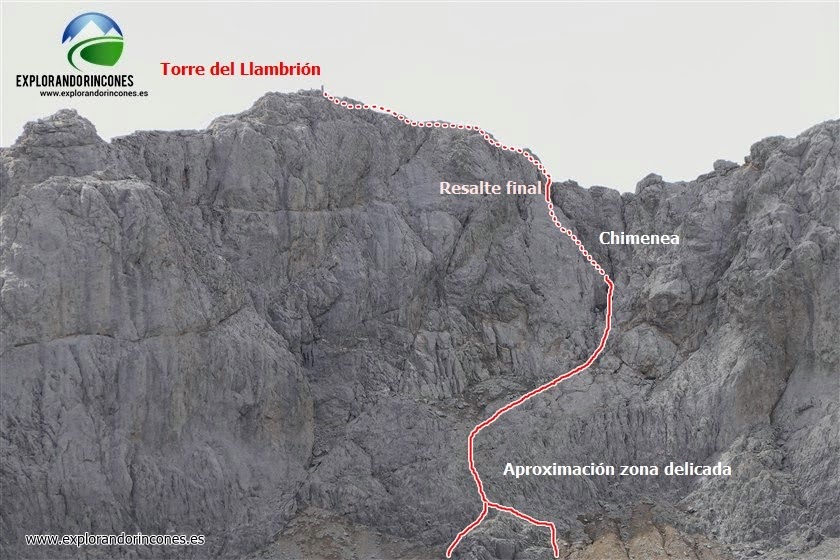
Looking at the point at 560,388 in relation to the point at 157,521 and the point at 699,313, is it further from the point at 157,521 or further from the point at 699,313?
the point at 157,521

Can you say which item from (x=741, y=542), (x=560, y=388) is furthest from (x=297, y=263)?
(x=741, y=542)

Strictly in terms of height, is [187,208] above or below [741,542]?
above

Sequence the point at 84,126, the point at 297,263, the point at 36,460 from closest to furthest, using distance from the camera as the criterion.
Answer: the point at 36,460 → the point at 84,126 → the point at 297,263

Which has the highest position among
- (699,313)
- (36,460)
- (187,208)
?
(187,208)

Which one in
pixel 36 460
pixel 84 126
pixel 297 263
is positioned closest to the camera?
pixel 36 460
